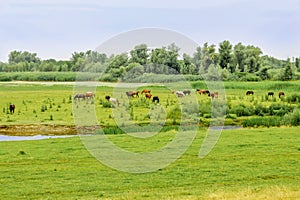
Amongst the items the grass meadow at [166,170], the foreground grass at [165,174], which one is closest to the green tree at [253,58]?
the grass meadow at [166,170]

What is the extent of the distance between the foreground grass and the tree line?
4490 millimetres

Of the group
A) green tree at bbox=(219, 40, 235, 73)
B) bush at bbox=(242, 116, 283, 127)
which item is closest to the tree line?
green tree at bbox=(219, 40, 235, 73)

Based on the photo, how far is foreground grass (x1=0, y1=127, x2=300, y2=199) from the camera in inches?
514

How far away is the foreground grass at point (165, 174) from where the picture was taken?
13062mm

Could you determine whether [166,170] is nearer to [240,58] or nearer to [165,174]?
[165,174]

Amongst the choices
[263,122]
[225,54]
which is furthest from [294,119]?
[225,54]

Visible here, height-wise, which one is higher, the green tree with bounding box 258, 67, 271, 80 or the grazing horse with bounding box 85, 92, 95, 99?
the green tree with bounding box 258, 67, 271, 80

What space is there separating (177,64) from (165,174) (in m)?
24.7

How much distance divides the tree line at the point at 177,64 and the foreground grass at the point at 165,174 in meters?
4.49

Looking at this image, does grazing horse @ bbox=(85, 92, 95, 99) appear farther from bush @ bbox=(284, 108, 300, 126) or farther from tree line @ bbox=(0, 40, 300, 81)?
bush @ bbox=(284, 108, 300, 126)

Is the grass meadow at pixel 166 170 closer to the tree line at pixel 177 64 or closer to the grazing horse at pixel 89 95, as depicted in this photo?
the tree line at pixel 177 64

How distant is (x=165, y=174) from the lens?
51.9 ft

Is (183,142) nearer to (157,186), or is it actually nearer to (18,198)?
(157,186)

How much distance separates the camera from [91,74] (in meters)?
44.7
